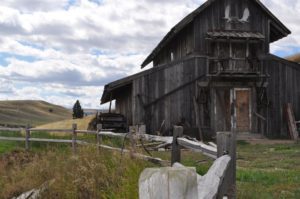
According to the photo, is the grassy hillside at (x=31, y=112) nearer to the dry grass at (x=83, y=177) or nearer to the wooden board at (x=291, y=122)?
the wooden board at (x=291, y=122)

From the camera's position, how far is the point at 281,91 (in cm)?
2516

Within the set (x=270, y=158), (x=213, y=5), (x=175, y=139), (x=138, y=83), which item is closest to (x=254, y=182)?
(x=175, y=139)

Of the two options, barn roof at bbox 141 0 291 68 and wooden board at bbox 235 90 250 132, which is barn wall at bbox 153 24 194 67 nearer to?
barn roof at bbox 141 0 291 68

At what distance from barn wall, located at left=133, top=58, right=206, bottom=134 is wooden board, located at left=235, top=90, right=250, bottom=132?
2254mm

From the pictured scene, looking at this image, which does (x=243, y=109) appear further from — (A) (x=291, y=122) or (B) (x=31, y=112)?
(B) (x=31, y=112)

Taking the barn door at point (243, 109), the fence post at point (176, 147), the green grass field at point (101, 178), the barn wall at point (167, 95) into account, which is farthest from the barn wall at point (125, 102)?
the fence post at point (176, 147)

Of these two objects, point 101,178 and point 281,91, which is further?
point 281,91

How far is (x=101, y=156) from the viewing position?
9.05 meters

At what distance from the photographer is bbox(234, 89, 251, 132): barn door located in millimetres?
24328

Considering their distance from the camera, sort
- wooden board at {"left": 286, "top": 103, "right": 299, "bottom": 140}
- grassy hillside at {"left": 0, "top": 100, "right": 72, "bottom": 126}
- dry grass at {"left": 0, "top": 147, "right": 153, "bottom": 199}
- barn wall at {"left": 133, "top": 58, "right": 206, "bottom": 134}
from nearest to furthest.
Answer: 1. dry grass at {"left": 0, "top": 147, "right": 153, "bottom": 199}
2. barn wall at {"left": 133, "top": 58, "right": 206, "bottom": 134}
3. wooden board at {"left": 286, "top": 103, "right": 299, "bottom": 140}
4. grassy hillside at {"left": 0, "top": 100, "right": 72, "bottom": 126}

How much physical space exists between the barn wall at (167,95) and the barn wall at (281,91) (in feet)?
12.6

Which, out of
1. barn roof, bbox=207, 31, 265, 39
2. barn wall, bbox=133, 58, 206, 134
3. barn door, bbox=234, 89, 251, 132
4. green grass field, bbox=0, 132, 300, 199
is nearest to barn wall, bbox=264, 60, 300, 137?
barn door, bbox=234, 89, 251, 132

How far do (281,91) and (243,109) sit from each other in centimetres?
239

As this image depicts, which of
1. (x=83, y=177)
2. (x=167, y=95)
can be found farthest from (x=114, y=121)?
(x=83, y=177)
